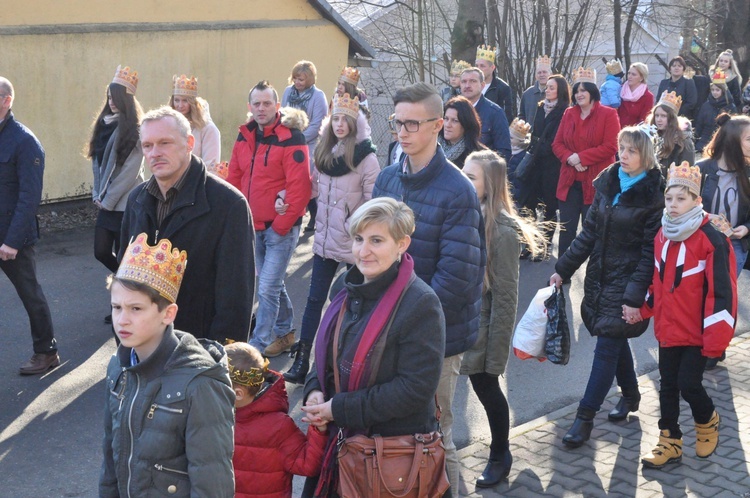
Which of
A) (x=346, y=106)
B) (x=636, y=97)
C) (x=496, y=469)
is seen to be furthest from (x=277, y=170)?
(x=636, y=97)

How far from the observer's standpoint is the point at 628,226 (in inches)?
241

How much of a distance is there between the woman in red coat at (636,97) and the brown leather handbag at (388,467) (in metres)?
12.1

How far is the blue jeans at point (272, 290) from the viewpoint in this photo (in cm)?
757

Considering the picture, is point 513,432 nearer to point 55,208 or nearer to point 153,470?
point 153,470

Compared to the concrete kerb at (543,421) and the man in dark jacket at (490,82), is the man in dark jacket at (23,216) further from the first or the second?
the man in dark jacket at (490,82)

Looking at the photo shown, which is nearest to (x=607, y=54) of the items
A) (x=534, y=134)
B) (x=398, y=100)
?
(x=534, y=134)

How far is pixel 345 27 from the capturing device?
54.2 feet

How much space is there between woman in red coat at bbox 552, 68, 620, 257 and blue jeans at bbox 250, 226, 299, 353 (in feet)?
A: 12.4

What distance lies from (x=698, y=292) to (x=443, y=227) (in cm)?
196

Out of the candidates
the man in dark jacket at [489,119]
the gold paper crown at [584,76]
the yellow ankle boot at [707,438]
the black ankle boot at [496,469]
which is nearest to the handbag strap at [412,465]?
the black ankle boot at [496,469]

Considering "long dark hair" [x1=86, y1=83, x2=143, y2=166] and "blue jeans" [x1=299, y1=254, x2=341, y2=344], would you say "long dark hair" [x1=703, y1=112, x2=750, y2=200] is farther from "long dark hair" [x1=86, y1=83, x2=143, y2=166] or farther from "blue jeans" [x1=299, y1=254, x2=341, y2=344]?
"long dark hair" [x1=86, y1=83, x2=143, y2=166]

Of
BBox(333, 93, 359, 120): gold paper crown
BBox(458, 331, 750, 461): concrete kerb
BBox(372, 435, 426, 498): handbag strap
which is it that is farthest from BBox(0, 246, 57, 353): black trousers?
BBox(372, 435, 426, 498): handbag strap

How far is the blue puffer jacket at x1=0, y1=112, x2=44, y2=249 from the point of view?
705cm

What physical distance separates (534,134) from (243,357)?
26.9 feet
